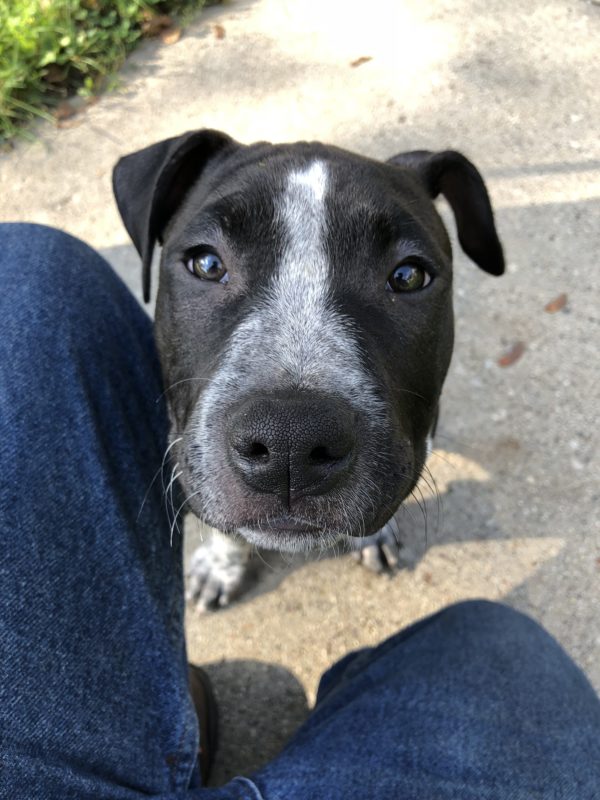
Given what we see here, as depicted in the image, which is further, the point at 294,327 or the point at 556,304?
the point at 556,304

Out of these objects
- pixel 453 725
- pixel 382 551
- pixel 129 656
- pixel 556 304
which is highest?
pixel 129 656

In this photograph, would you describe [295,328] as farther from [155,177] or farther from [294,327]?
[155,177]

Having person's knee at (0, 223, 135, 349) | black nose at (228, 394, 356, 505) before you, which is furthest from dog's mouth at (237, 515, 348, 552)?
person's knee at (0, 223, 135, 349)

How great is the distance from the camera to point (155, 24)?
5855 millimetres

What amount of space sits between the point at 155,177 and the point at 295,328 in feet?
3.34

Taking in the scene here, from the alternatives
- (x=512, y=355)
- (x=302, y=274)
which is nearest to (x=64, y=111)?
(x=512, y=355)

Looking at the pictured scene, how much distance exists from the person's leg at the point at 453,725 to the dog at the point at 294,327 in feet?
2.13

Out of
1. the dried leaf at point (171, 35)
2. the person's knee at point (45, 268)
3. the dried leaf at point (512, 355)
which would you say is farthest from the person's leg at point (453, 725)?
the dried leaf at point (171, 35)

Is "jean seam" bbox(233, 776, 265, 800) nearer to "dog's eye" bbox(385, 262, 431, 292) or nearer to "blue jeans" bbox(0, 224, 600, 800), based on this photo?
"blue jeans" bbox(0, 224, 600, 800)

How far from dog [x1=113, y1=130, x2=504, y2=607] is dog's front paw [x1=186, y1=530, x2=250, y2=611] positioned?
1116 mm

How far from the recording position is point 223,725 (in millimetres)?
3291

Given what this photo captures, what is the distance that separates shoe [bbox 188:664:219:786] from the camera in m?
2.98

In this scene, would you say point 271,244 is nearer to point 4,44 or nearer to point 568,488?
point 568,488

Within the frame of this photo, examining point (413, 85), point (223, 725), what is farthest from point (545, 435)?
point (413, 85)
